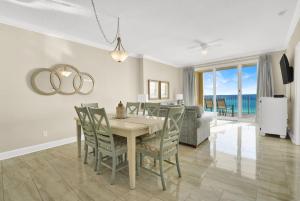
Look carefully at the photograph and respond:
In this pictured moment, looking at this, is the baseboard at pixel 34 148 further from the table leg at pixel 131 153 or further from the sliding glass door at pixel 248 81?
the sliding glass door at pixel 248 81

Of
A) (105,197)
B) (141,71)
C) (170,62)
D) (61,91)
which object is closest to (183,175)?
(105,197)

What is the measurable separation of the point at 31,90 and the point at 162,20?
3038 millimetres

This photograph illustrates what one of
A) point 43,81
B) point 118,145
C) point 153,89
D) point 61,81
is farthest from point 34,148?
point 153,89

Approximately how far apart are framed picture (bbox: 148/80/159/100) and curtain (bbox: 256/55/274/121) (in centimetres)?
367

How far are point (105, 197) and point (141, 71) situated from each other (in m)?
4.38

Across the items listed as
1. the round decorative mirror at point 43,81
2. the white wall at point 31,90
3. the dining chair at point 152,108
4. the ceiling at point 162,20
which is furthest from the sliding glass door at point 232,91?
the round decorative mirror at point 43,81

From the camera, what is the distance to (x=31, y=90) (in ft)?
10.2

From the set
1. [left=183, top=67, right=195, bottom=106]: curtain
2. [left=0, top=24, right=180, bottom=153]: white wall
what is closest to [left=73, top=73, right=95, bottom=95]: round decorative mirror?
[left=0, top=24, right=180, bottom=153]: white wall

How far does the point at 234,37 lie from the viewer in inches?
156

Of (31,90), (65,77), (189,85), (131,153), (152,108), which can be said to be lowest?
(131,153)

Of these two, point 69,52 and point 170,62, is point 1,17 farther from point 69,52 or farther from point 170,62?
point 170,62

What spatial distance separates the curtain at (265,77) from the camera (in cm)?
514

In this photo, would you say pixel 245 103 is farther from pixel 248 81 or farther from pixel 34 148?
pixel 34 148

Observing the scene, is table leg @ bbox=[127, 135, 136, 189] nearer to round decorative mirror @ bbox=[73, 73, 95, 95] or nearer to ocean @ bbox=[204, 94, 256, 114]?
round decorative mirror @ bbox=[73, 73, 95, 95]
